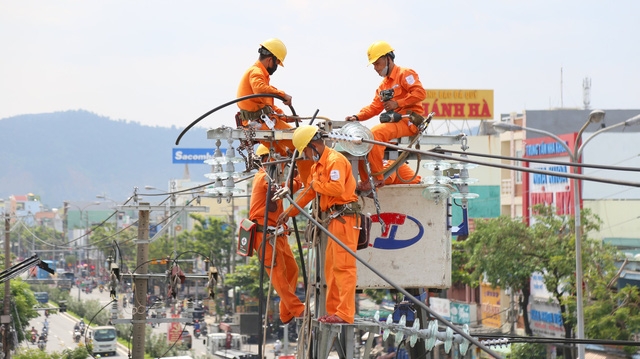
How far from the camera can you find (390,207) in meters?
11.2

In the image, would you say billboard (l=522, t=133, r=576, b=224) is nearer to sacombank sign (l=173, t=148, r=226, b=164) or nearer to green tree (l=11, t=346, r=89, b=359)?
green tree (l=11, t=346, r=89, b=359)

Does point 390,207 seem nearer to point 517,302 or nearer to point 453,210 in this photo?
point 453,210

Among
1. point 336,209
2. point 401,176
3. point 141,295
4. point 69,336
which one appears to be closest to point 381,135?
point 401,176

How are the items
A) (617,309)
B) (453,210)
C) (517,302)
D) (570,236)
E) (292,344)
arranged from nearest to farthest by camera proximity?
(453,210)
(617,309)
(570,236)
(517,302)
(292,344)

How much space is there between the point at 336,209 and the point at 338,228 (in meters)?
0.19

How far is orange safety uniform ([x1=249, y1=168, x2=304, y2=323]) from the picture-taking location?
36.8 ft

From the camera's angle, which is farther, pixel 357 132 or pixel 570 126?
pixel 570 126

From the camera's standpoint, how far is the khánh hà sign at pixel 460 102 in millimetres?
70000

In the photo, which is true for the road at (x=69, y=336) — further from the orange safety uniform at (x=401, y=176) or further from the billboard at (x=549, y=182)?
the orange safety uniform at (x=401, y=176)

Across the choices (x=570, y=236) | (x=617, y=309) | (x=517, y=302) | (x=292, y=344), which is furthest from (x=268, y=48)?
(x=292, y=344)

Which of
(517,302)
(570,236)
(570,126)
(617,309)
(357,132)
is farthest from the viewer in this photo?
(570,126)

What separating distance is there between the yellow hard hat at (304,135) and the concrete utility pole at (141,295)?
1360 centimetres

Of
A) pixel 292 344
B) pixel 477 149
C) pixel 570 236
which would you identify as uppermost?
pixel 477 149

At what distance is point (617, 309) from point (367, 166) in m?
24.4
